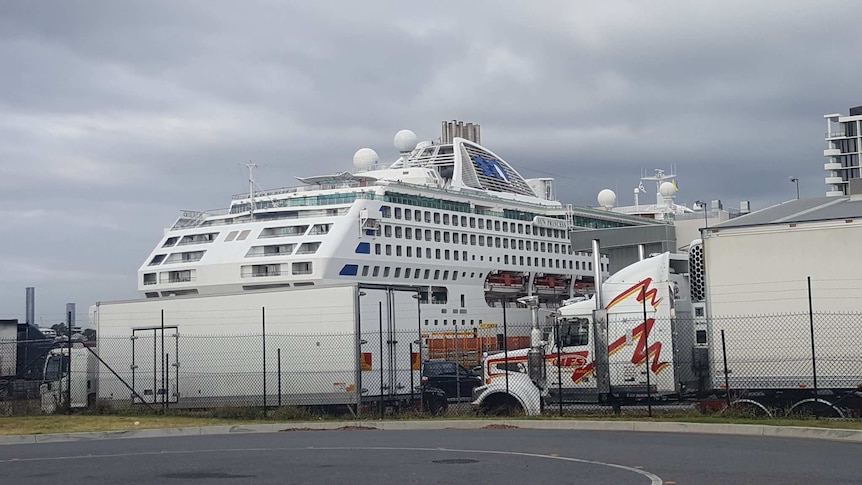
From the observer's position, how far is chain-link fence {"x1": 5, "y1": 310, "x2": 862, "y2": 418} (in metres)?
19.3

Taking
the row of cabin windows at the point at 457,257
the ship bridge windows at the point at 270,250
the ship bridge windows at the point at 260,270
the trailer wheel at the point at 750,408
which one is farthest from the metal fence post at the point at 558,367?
the row of cabin windows at the point at 457,257

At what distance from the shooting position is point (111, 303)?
96.3 feet

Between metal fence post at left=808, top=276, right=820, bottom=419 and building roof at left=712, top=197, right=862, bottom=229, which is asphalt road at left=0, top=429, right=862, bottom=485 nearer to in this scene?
metal fence post at left=808, top=276, right=820, bottom=419

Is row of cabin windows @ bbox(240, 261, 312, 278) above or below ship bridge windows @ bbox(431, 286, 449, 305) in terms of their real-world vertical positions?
above

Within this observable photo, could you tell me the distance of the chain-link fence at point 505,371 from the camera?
63.3 ft

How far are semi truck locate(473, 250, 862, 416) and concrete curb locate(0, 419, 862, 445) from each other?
1.40 m

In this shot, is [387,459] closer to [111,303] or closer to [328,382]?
[328,382]

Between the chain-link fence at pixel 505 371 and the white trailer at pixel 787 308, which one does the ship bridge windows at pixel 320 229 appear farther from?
the white trailer at pixel 787 308

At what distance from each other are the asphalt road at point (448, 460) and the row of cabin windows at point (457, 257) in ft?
169

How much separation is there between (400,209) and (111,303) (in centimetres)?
4355

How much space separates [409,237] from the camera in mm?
72250

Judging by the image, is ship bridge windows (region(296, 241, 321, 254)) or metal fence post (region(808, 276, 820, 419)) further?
ship bridge windows (region(296, 241, 321, 254))

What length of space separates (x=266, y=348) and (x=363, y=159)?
53165mm

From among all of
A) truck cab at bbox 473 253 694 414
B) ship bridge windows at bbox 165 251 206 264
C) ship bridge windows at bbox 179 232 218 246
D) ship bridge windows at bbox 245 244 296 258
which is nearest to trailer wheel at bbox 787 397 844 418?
truck cab at bbox 473 253 694 414
